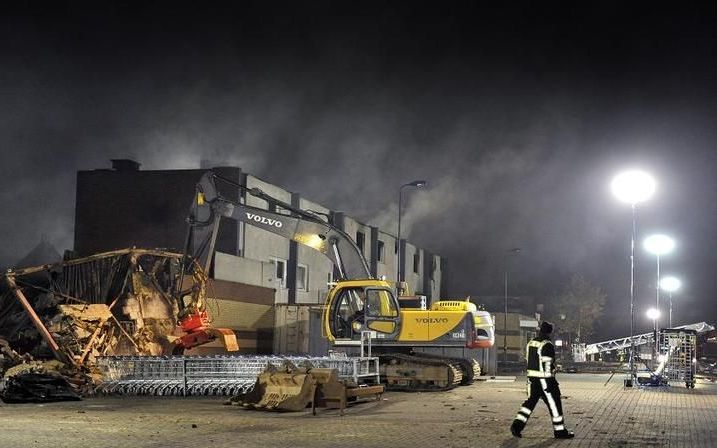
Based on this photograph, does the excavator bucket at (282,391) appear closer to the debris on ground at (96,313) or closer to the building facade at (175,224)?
the debris on ground at (96,313)

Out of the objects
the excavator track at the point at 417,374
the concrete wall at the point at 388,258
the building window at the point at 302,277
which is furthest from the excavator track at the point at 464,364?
the concrete wall at the point at 388,258

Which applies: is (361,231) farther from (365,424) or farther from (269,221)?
(365,424)

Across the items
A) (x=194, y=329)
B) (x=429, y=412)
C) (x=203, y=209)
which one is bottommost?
(x=429, y=412)

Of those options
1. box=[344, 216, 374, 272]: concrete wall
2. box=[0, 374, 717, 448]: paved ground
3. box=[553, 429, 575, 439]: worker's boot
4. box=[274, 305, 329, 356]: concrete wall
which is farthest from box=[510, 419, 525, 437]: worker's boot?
box=[344, 216, 374, 272]: concrete wall

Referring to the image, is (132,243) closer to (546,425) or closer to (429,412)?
(429,412)

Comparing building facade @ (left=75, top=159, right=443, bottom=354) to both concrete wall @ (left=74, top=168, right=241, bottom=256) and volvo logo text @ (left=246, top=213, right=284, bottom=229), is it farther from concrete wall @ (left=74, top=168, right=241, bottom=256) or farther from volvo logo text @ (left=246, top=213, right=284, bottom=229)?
volvo logo text @ (left=246, top=213, right=284, bottom=229)

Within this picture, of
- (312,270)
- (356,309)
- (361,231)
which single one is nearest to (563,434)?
(356,309)

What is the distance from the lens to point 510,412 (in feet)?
57.1

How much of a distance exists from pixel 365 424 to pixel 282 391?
2.78 metres

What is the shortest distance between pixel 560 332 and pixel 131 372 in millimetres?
60934

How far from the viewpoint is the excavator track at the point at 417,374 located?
23266 millimetres

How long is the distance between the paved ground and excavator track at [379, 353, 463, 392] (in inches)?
87.7

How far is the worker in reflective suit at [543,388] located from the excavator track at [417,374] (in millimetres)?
10137

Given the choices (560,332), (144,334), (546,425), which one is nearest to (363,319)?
(144,334)
